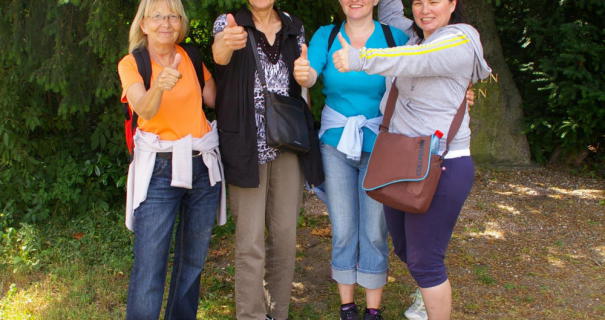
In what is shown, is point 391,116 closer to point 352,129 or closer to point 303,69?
point 352,129

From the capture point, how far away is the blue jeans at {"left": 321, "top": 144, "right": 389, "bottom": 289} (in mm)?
3334

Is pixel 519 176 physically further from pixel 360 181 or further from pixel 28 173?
pixel 28 173

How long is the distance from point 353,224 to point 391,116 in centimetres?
71

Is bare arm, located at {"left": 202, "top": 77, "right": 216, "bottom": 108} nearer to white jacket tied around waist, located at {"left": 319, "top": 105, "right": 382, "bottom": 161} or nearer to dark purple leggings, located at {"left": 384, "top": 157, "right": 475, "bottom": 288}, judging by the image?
white jacket tied around waist, located at {"left": 319, "top": 105, "right": 382, "bottom": 161}

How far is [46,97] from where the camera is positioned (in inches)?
210

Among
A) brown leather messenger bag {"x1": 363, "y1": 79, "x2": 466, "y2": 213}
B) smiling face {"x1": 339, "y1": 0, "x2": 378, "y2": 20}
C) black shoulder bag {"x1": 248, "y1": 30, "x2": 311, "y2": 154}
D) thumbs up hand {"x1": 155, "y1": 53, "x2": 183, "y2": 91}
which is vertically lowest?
brown leather messenger bag {"x1": 363, "y1": 79, "x2": 466, "y2": 213}

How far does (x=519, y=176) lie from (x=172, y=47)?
16.3ft

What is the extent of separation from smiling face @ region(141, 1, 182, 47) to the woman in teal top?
0.61 m

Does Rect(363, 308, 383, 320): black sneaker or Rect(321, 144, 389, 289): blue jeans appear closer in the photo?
Rect(321, 144, 389, 289): blue jeans

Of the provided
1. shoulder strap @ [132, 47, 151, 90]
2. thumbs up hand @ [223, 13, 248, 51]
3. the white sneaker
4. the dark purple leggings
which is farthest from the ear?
the white sneaker

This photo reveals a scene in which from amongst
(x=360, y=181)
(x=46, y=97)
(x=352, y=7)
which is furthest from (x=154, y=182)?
(x=46, y=97)

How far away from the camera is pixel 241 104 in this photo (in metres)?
3.08

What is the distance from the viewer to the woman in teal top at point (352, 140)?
3.18 metres

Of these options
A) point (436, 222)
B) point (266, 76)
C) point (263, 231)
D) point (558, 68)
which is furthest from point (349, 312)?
point (558, 68)
